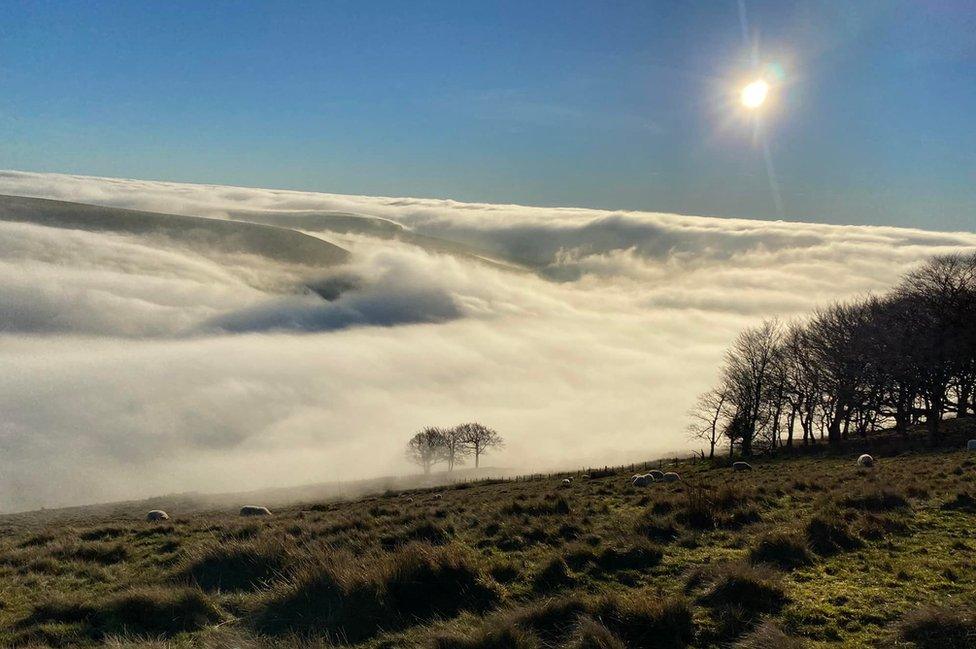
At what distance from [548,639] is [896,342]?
49.2m

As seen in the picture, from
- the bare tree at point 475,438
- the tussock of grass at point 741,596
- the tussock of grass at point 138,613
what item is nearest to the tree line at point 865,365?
the tussock of grass at point 741,596

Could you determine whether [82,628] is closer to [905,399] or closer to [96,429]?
[905,399]

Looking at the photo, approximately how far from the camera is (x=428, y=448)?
123750 mm

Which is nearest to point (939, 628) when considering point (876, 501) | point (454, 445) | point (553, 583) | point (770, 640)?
point (770, 640)

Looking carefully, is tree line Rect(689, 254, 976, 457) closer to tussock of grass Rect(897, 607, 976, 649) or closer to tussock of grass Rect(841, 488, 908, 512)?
tussock of grass Rect(841, 488, 908, 512)

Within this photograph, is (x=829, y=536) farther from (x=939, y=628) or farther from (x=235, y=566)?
(x=235, y=566)

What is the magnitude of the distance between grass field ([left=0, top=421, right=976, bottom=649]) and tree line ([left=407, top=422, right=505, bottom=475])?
110m

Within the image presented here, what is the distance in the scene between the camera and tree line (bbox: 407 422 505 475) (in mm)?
123000

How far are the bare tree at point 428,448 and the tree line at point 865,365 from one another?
69893mm

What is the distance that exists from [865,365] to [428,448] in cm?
8970

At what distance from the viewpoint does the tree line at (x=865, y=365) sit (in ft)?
142

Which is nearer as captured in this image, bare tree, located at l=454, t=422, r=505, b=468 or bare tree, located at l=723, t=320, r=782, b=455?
bare tree, located at l=723, t=320, r=782, b=455

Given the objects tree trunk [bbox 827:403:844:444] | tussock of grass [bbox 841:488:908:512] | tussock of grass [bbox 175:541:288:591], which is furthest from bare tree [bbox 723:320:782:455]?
tussock of grass [bbox 175:541:288:591]

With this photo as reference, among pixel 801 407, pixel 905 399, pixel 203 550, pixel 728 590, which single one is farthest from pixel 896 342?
pixel 203 550
